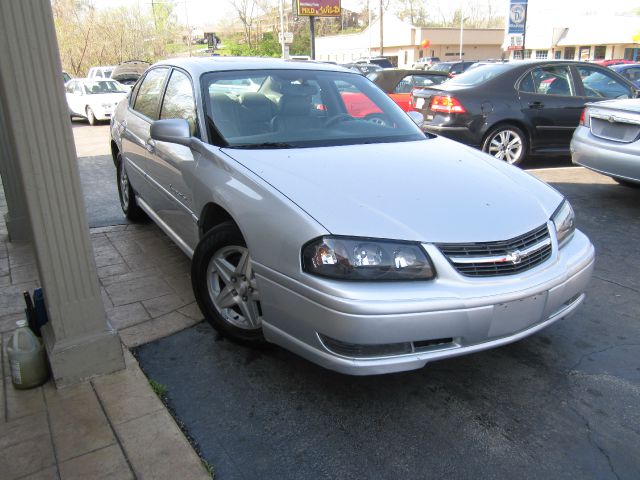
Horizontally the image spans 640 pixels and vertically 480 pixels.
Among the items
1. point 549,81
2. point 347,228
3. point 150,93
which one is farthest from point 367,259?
point 549,81

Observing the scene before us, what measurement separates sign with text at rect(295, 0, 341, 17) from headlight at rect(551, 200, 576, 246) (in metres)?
25.5

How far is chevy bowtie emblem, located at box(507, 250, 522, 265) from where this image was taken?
2596 mm

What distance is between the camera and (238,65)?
4.05 meters

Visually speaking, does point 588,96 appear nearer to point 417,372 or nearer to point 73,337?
point 417,372

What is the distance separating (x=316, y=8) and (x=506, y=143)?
22.1m

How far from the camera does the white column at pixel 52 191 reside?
7.89 ft

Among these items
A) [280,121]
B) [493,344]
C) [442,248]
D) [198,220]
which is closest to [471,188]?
[442,248]

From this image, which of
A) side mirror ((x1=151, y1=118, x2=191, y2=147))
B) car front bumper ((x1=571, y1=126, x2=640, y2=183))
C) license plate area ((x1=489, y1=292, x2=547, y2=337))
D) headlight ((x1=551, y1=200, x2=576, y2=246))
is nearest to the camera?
license plate area ((x1=489, y1=292, x2=547, y2=337))

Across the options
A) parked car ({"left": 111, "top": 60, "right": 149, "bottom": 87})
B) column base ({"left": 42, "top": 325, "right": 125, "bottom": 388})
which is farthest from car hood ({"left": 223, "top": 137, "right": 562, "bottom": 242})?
parked car ({"left": 111, "top": 60, "right": 149, "bottom": 87})

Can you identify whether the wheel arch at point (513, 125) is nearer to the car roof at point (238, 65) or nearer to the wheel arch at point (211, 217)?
the car roof at point (238, 65)

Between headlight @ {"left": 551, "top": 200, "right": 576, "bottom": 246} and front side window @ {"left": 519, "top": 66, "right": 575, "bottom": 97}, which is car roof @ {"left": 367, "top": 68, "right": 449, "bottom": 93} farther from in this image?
headlight @ {"left": 551, "top": 200, "right": 576, "bottom": 246}

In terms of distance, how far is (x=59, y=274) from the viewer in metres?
2.71

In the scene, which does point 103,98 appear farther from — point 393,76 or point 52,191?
point 52,191

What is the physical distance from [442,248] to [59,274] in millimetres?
1825
